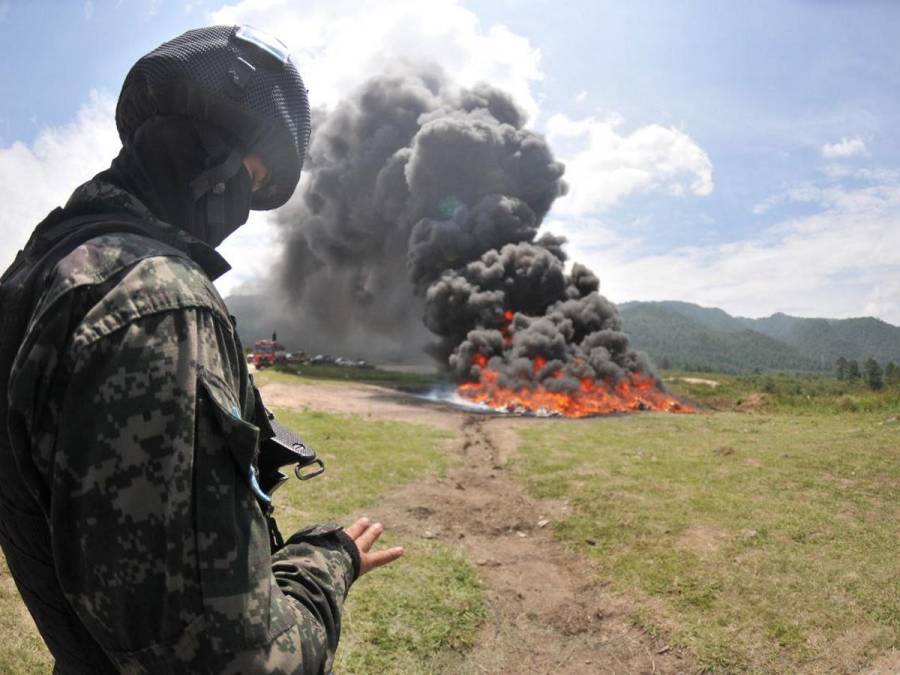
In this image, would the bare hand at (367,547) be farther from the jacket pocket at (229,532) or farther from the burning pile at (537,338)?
the burning pile at (537,338)

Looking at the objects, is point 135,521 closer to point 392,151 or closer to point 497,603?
point 497,603

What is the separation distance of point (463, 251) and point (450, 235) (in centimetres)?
126

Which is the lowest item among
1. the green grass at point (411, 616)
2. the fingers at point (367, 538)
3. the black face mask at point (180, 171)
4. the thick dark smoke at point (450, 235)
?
the green grass at point (411, 616)

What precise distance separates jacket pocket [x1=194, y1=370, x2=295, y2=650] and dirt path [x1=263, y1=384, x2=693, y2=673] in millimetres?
3934

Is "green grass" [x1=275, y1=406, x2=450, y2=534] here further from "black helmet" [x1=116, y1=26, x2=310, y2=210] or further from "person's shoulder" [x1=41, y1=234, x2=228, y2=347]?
"person's shoulder" [x1=41, y1=234, x2=228, y2=347]

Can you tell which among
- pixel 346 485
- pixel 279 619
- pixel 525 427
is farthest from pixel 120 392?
pixel 525 427

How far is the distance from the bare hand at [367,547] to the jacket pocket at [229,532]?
488mm

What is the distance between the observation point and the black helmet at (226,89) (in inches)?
67.4

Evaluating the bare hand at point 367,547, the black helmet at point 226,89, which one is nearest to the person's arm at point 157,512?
the bare hand at point 367,547

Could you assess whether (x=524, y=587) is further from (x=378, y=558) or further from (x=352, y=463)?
(x=352, y=463)

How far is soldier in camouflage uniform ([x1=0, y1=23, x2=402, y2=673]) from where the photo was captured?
1110 millimetres

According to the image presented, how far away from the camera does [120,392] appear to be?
44.5 inches

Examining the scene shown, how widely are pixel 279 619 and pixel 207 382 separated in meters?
0.56

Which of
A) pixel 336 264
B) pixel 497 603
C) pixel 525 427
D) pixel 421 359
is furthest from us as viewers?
pixel 421 359
